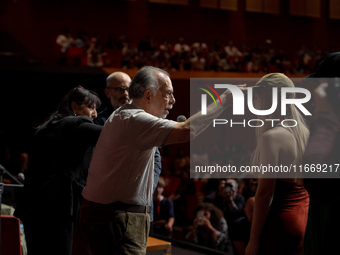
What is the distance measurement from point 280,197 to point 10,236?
7.24 ft

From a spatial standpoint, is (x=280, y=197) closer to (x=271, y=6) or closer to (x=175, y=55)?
(x=175, y=55)

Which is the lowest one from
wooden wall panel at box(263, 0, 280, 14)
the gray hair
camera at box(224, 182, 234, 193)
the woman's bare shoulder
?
camera at box(224, 182, 234, 193)

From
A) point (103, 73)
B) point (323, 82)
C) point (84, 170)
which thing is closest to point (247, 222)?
point (84, 170)

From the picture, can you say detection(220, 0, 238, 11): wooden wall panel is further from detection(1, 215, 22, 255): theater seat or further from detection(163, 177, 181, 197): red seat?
detection(1, 215, 22, 255): theater seat

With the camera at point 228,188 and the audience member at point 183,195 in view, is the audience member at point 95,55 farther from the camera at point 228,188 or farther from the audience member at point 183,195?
the camera at point 228,188

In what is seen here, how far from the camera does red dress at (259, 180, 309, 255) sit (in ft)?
5.73

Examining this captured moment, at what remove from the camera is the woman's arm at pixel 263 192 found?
5.61 ft

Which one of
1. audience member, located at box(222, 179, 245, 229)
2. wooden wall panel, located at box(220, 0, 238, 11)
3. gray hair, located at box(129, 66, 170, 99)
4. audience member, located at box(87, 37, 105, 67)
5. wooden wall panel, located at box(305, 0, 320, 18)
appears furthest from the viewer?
wooden wall panel, located at box(305, 0, 320, 18)

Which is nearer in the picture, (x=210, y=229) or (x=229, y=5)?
(x=210, y=229)

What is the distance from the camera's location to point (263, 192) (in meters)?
1.74

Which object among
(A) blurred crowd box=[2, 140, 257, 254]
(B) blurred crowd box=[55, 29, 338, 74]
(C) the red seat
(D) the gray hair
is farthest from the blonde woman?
(B) blurred crowd box=[55, 29, 338, 74]

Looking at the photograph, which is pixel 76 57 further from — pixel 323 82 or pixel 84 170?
pixel 323 82

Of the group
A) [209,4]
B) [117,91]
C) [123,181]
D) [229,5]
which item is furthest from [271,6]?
[123,181]

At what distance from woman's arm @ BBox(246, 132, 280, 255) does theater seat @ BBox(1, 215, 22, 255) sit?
80.0 inches
